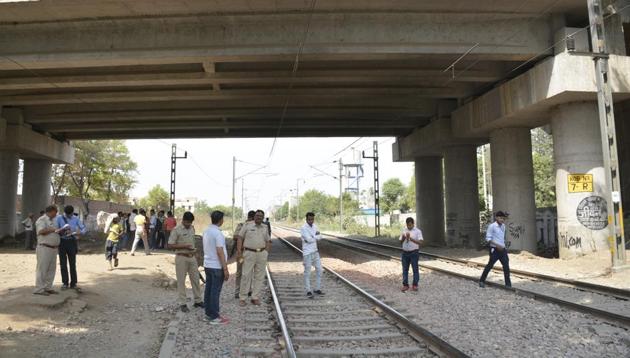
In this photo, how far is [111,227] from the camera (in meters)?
13.8

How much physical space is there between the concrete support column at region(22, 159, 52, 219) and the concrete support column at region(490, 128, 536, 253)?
25.4m

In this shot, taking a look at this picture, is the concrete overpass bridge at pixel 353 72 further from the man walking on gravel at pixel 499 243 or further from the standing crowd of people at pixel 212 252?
the standing crowd of people at pixel 212 252

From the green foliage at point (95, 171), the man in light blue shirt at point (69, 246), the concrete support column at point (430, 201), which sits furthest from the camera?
the green foliage at point (95, 171)

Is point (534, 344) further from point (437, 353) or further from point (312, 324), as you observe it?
point (312, 324)

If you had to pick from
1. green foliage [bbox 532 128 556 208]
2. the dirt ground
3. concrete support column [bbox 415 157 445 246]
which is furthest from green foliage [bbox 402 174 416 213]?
the dirt ground

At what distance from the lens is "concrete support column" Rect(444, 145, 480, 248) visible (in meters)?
24.1

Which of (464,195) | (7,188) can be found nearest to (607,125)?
(464,195)

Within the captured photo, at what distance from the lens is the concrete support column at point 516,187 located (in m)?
19.0

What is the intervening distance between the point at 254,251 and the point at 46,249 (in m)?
3.91

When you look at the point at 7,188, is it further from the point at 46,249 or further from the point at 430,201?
the point at 430,201

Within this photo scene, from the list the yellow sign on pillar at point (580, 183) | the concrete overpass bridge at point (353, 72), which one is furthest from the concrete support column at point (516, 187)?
the yellow sign on pillar at point (580, 183)

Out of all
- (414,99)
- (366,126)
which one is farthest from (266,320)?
(366,126)

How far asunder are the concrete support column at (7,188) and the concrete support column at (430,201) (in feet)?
74.6

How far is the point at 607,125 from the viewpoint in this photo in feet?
43.5
